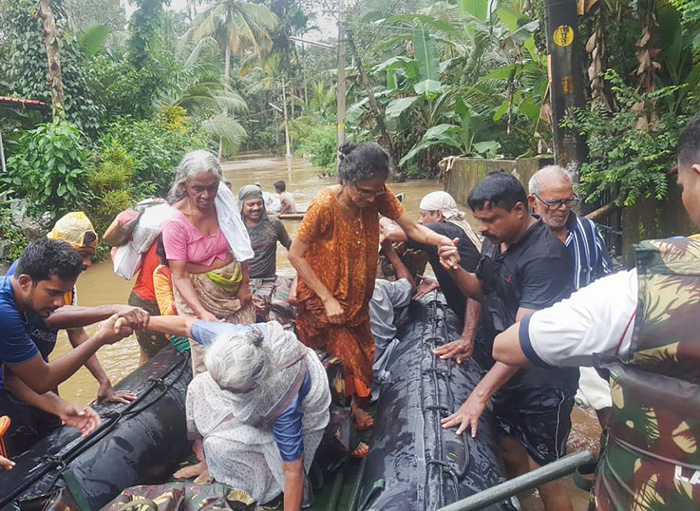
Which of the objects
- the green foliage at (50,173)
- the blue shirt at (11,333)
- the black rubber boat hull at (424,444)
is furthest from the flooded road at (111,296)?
the black rubber boat hull at (424,444)

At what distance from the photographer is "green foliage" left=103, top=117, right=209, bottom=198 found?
10.8 metres

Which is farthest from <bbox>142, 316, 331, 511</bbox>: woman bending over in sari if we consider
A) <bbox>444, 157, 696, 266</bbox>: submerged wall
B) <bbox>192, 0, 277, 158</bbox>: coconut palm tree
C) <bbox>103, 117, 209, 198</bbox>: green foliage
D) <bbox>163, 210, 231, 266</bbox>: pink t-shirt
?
<bbox>192, 0, 277, 158</bbox>: coconut palm tree

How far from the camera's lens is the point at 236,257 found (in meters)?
3.02

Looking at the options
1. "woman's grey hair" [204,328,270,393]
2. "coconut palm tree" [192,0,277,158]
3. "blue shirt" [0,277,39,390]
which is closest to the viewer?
"woman's grey hair" [204,328,270,393]

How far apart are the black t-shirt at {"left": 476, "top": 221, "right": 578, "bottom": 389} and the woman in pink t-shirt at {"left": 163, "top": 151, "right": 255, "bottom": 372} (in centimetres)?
144

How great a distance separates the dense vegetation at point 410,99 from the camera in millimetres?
4863

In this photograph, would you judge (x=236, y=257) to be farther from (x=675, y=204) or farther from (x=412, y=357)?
(x=675, y=204)

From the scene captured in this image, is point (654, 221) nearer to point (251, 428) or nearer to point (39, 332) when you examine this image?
point (251, 428)

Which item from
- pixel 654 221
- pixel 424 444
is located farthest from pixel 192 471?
pixel 654 221

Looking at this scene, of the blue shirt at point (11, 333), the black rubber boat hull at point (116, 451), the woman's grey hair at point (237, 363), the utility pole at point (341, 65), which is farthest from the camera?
the utility pole at point (341, 65)

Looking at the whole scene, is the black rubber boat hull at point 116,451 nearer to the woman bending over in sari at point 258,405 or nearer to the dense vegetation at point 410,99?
the woman bending over in sari at point 258,405

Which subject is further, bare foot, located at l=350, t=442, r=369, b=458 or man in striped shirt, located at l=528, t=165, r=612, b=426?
bare foot, located at l=350, t=442, r=369, b=458

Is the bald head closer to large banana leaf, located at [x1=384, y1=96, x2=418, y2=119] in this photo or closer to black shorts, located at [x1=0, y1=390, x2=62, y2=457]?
black shorts, located at [x1=0, y1=390, x2=62, y2=457]

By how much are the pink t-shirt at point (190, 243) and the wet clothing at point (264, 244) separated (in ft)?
5.27
